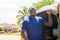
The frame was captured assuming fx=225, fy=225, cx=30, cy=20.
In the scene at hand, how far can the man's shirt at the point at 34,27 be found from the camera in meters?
5.67

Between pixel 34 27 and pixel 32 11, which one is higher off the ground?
pixel 32 11

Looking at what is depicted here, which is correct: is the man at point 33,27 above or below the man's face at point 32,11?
below

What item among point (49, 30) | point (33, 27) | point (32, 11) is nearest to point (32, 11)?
point (32, 11)

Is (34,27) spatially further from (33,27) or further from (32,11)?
(32,11)

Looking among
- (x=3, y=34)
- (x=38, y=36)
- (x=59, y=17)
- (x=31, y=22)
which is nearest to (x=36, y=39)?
(x=38, y=36)

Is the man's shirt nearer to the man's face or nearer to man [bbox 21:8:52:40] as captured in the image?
man [bbox 21:8:52:40]

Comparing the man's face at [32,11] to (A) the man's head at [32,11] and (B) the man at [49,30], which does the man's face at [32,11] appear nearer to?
(A) the man's head at [32,11]

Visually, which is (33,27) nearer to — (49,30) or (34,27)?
(34,27)

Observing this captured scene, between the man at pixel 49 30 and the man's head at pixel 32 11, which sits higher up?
the man's head at pixel 32 11

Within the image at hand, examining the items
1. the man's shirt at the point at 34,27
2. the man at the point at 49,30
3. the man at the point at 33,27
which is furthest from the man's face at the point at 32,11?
the man at the point at 49,30

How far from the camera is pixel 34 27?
5.67 meters

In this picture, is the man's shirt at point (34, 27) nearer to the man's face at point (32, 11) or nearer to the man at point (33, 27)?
the man at point (33, 27)

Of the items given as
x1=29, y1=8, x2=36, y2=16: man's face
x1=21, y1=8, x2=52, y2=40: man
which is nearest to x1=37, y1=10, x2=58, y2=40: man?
x1=21, y1=8, x2=52, y2=40: man

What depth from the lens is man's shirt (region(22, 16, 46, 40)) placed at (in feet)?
18.6
